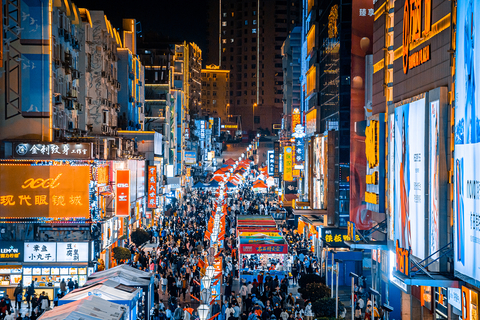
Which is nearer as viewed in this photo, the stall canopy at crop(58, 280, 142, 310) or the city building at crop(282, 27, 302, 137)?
the stall canopy at crop(58, 280, 142, 310)

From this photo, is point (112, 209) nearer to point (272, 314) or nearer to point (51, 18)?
point (51, 18)

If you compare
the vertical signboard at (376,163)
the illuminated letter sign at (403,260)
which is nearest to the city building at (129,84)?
the vertical signboard at (376,163)

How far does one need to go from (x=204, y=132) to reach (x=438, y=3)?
276 feet

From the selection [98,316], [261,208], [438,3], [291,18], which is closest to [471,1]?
[438,3]

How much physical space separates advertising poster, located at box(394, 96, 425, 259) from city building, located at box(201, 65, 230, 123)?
128 metres

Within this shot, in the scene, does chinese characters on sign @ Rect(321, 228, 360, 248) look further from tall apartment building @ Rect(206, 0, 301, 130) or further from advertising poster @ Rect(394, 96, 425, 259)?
tall apartment building @ Rect(206, 0, 301, 130)

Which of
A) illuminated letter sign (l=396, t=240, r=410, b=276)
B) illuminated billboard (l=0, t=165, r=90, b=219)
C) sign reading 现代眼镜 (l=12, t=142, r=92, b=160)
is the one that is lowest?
illuminated letter sign (l=396, t=240, r=410, b=276)

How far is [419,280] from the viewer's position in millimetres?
12508

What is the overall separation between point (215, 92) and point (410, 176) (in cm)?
13044

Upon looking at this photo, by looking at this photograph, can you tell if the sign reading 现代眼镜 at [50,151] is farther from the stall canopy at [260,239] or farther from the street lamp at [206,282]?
the street lamp at [206,282]

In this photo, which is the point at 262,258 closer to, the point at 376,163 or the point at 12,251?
the point at 12,251

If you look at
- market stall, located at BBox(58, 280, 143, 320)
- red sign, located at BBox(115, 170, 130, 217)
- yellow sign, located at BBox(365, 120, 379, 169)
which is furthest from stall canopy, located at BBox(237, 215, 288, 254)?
yellow sign, located at BBox(365, 120, 379, 169)

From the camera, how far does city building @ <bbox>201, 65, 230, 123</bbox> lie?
143m

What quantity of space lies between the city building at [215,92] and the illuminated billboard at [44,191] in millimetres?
118241
